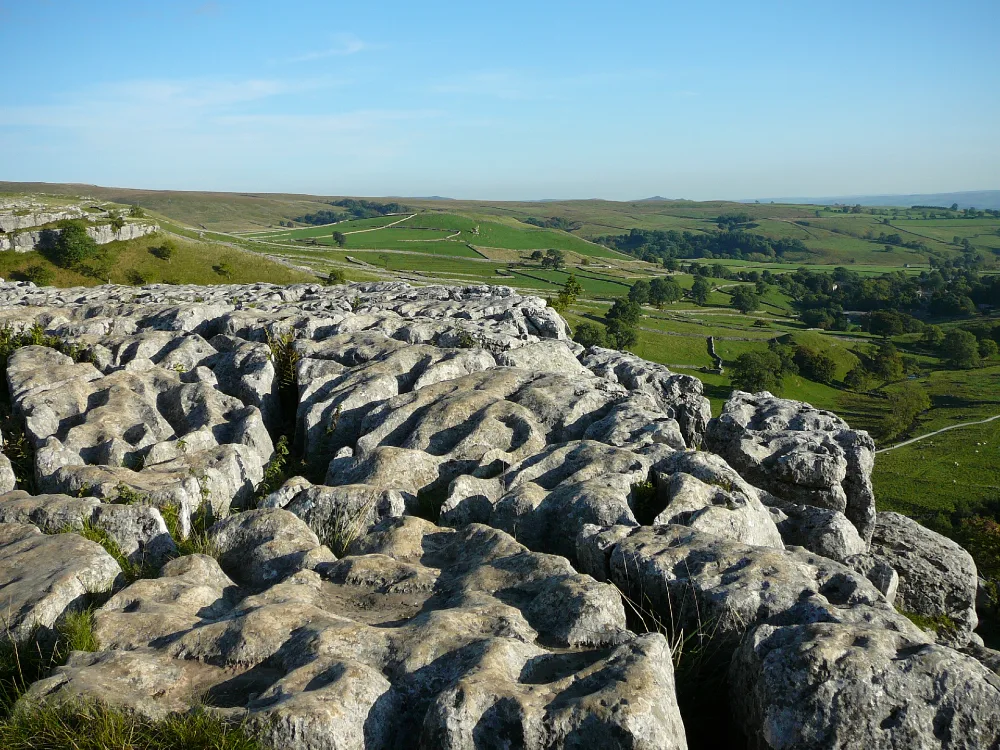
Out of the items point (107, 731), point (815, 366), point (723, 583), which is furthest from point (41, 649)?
point (815, 366)

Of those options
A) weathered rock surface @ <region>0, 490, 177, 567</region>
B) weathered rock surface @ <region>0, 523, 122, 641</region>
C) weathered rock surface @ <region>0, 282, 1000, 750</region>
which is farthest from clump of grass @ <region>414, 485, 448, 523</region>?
weathered rock surface @ <region>0, 523, 122, 641</region>

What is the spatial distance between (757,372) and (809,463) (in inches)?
5807

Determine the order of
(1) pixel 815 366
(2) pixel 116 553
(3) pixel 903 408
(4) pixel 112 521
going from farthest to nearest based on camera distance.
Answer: (1) pixel 815 366 → (3) pixel 903 408 → (4) pixel 112 521 → (2) pixel 116 553

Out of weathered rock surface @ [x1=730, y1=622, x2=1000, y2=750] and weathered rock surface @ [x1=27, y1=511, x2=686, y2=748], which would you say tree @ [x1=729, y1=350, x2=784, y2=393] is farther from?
weathered rock surface @ [x1=730, y1=622, x2=1000, y2=750]

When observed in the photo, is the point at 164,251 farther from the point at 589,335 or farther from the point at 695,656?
the point at 695,656

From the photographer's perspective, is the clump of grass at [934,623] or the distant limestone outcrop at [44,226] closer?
the clump of grass at [934,623]

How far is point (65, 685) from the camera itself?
9734 mm

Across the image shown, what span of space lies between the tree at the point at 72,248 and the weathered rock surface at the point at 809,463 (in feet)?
553

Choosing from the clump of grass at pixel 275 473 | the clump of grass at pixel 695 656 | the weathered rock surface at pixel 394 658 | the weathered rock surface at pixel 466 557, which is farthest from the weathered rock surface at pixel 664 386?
the weathered rock surface at pixel 394 658

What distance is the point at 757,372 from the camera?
161750 millimetres

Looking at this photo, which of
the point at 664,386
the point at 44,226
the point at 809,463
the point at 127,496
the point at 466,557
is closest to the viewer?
the point at 466,557

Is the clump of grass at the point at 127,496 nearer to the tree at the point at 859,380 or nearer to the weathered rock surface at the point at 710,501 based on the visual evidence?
the weathered rock surface at the point at 710,501

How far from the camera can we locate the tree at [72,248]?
155 meters

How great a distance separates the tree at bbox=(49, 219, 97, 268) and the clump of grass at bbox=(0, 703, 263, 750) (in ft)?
571
